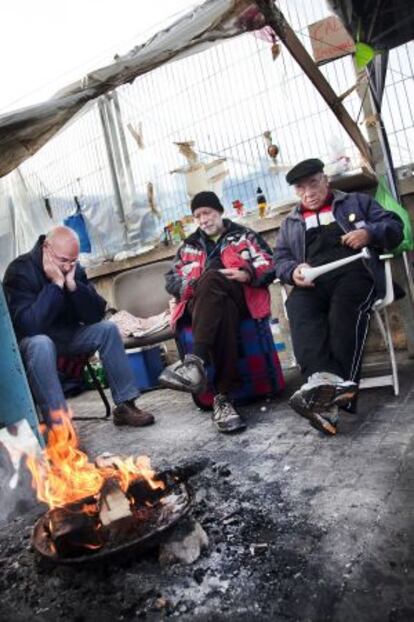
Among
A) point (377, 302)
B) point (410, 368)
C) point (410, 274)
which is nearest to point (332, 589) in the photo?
point (377, 302)

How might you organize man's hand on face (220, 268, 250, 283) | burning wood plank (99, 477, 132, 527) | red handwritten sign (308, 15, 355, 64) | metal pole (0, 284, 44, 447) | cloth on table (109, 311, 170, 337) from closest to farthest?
burning wood plank (99, 477, 132, 527) < metal pole (0, 284, 44, 447) < man's hand on face (220, 268, 250, 283) < red handwritten sign (308, 15, 355, 64) < cloth on table (109, 311, 170, 337)

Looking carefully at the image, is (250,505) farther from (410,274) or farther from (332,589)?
(410,274)

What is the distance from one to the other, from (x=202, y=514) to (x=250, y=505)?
0.23 meters

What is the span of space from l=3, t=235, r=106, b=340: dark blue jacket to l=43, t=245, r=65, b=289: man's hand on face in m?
0.04

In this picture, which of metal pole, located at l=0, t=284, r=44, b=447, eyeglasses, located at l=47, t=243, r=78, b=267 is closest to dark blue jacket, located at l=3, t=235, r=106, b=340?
eyeglasses, located at l=47, t=243, r=78, b=267

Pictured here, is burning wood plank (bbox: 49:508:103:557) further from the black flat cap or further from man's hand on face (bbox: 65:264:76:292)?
the black flat cap

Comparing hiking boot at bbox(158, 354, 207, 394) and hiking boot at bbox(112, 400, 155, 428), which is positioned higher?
hiking boot at bbox(158, 354, 207, 394)

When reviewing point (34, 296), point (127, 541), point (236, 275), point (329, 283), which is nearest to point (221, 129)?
point (236, 275)

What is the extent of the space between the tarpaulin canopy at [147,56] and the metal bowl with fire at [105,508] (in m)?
2.05

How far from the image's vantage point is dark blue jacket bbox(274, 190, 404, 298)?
3229 millimetres

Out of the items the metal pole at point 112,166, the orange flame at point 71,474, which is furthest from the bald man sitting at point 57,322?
the metal pole at point 112,166

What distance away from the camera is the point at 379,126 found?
4.17 metres

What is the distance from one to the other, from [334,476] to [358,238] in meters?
1.72

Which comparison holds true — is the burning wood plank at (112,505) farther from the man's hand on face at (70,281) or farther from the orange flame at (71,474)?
the man's hand on face at (70,281)
